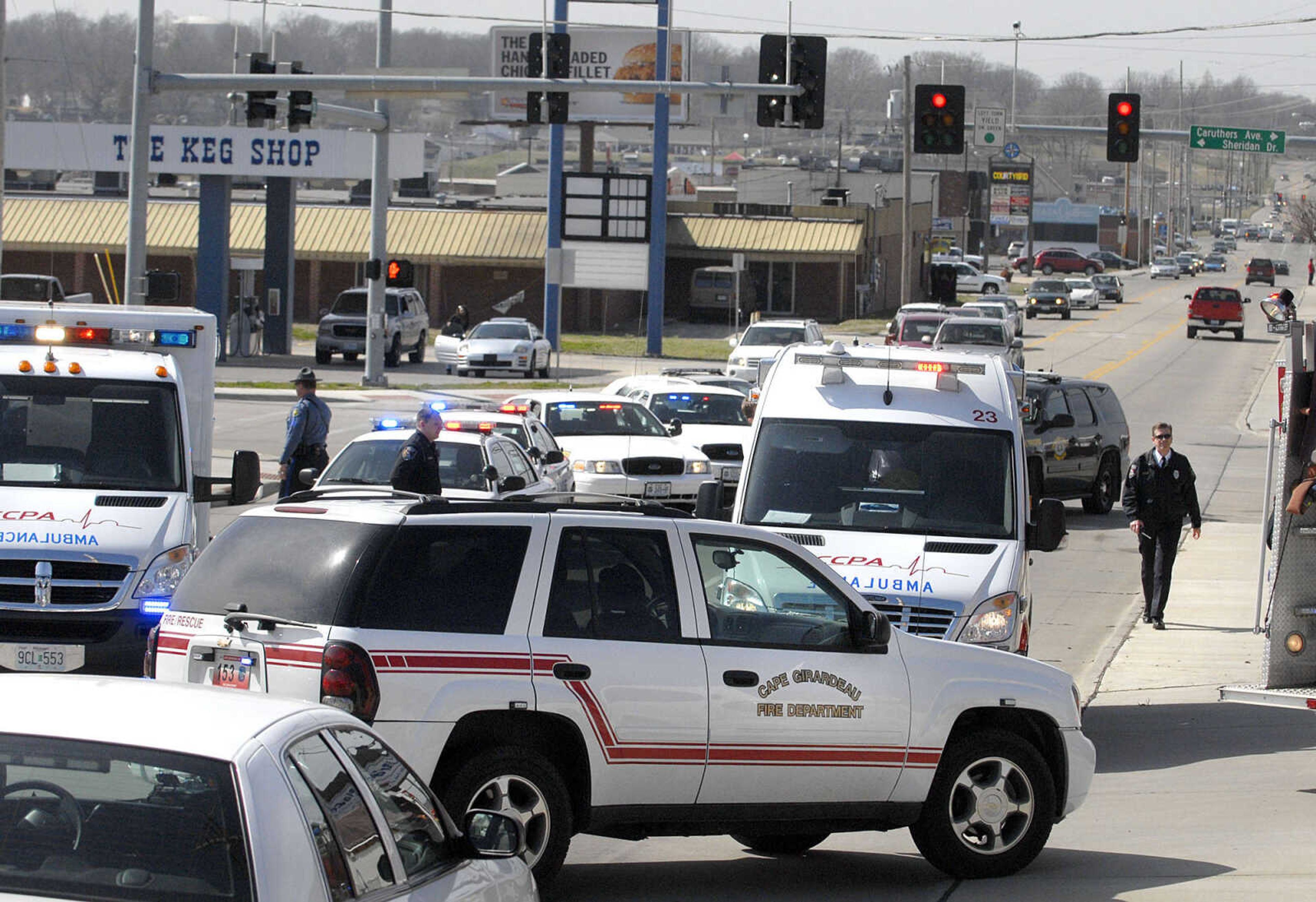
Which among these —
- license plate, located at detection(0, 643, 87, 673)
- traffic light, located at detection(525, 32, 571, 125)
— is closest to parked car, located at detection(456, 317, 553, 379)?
traffic light, located at detection(525, 32, 571, 125)

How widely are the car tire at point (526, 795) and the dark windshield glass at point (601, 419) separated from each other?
14982 mm

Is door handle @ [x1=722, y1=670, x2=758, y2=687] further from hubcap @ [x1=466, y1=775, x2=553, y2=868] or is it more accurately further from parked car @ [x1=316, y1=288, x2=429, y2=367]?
parked car @ [x1=316, y1=288, x2=429, y2=367]

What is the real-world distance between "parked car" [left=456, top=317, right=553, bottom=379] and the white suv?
268 inches

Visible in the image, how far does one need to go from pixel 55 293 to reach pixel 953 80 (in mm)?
73056

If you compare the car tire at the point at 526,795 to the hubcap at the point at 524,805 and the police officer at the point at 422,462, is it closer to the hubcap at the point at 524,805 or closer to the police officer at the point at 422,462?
the hubcap at the point at 524,805

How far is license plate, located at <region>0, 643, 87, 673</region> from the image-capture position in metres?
10.6

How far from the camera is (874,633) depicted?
7797mm

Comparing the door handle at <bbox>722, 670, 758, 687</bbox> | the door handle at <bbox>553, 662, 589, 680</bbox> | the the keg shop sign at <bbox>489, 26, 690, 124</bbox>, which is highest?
the the keg shop sign at <bbox>489, 26, 690, 124</bbox>

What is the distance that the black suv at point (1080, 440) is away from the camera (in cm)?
2333

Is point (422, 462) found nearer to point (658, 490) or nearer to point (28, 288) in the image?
point (658, 490)

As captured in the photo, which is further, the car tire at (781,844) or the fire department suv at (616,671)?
the car tire at (781,844)

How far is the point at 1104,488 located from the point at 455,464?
1179 centimetres

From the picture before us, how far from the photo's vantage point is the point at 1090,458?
23938mm

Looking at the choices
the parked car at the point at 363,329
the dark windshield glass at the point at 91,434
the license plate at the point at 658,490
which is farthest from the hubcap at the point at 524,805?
the parked car at the point at 363,329
